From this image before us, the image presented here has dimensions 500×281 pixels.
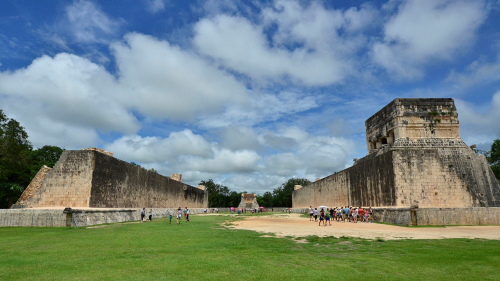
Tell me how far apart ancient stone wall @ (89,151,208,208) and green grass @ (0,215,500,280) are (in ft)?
27.3

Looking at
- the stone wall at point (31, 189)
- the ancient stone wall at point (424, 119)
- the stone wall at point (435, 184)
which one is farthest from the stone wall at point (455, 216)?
the stone wall at point (31, 189)

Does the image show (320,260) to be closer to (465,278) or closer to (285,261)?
(285,261)

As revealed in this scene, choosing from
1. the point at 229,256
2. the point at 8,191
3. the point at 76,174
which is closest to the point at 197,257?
the point at 229,256

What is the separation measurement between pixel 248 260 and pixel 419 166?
486 inches

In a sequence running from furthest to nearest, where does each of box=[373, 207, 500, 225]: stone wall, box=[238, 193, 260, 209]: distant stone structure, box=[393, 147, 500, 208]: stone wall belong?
box=[238, 193, 260, 209]: distant stone structure
box=[393, 147, 500, 208]: stone wall
box=[373, 207, 500, 225]: stone wall

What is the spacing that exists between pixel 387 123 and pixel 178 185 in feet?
68.3

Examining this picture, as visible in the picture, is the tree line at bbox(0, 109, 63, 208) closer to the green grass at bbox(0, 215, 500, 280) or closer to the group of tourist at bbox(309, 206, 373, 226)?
the green grass at bbox(0, 215, 500, 280)

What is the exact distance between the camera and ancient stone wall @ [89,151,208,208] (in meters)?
15.2

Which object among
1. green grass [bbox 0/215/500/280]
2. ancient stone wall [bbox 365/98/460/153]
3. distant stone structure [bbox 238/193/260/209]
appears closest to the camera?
green grass [bbox 0/215/500/280]

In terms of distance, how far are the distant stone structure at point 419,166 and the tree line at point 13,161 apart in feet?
77.4

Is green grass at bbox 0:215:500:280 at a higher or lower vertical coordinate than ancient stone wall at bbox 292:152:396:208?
lower

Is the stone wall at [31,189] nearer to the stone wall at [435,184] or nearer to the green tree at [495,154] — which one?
the stone wall at [435,184]

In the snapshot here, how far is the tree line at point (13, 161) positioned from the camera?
20230 mm

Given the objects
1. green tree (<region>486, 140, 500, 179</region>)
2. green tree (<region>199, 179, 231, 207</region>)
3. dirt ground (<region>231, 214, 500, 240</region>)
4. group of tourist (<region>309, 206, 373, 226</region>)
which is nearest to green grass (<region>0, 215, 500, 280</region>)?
dirt ground (<region>231, 214, 500, 240</region>)
